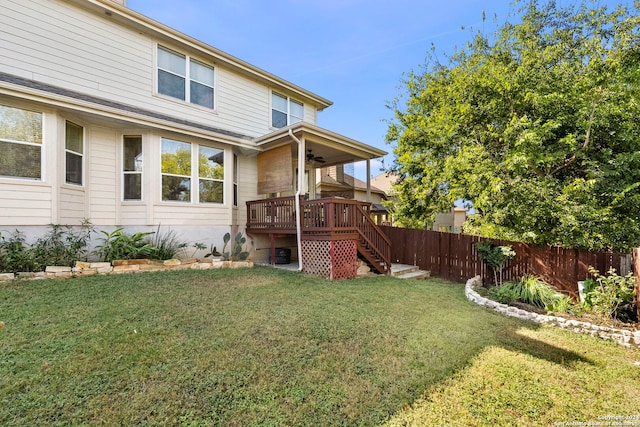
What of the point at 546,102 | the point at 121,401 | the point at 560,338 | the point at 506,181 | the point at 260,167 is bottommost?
the point at 560,338

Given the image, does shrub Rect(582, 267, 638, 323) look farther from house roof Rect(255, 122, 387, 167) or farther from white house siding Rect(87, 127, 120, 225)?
white house siding Rect(87, 127, 120, 225)

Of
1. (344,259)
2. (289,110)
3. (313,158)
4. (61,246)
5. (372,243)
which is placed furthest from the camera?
(289,110)

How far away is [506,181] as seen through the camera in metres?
7.05

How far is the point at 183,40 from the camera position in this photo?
29.7ft

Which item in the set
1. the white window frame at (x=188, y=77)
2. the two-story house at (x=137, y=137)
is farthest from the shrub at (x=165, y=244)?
the white window frame at (x=188, y=77)

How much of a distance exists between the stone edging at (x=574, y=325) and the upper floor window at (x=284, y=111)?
31.0 ft

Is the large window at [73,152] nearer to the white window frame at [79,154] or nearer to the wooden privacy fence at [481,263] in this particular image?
the white window frame at [79,154]

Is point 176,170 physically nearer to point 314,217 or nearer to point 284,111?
point 314,217

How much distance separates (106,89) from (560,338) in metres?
11.4

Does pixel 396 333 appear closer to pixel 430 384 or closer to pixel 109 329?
pixel 430 384

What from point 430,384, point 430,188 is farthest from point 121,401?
point 430,188

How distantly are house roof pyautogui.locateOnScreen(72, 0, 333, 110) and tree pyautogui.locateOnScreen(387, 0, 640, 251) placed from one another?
6083 mm

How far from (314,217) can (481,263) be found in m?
4.84

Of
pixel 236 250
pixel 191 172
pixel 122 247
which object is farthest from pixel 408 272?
pixel 122 247
